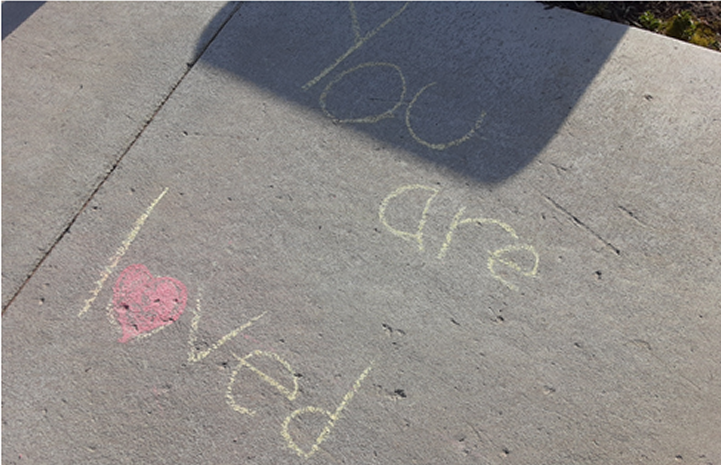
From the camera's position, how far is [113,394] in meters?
2.67

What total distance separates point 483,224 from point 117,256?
2007 millimetres

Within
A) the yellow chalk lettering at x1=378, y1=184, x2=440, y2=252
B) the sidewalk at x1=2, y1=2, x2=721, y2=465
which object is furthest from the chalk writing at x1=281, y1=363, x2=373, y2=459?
the yellow chalk lettering at x1=378, y1=184, x2=440, y2=252

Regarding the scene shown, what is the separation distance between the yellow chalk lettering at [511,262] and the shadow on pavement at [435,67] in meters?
0.42

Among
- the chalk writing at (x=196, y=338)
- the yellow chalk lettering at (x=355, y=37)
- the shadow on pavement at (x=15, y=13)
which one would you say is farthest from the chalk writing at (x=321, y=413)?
the shadow on pavement at (x=15, y=13)

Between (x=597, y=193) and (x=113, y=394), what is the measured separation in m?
2.70

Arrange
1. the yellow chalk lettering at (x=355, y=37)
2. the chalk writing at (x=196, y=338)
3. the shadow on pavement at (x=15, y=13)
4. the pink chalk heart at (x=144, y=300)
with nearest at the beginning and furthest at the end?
the chalk writing at (x=196, y=338) < the pink chalk heart at (x=144, y=300) < the yellow chalk lettering at (x=355, y=37) < the shadow on pavement at (x=15, y=13)

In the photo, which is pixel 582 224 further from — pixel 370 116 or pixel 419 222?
pixel 370 116

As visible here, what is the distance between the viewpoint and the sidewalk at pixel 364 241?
2.53m

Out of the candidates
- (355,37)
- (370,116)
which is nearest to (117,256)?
(370,116)

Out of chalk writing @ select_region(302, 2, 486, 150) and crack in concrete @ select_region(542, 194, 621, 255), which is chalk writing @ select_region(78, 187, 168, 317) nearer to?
chalk writing @ select_region(302, 2, 486, 150)

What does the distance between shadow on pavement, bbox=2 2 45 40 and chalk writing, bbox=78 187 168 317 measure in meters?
2.00

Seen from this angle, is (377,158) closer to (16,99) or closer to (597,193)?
(597,193)

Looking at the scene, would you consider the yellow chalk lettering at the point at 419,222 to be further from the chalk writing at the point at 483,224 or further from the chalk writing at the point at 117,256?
the chalk writing at the point at 117,256

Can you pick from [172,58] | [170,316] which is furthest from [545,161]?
[172,58]
